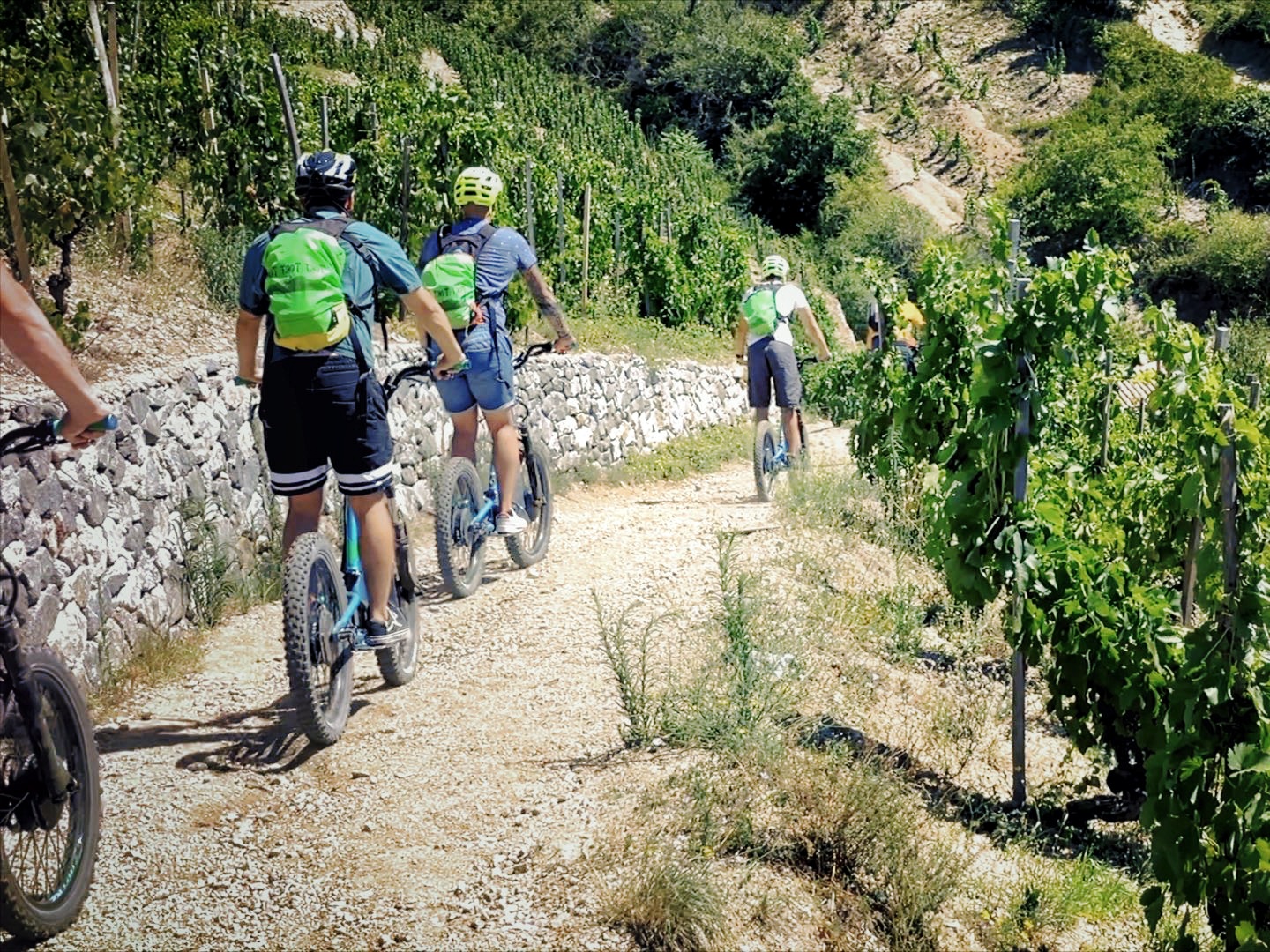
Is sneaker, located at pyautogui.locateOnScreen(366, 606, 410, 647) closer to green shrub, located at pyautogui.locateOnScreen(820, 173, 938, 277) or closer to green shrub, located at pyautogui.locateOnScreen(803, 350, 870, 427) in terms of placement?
green shrub, located at pyautogui.locateOnScreen(803, 350, 870, 427)

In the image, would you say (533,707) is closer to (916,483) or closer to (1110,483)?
(1110,483)

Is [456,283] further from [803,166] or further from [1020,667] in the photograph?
[803,166]

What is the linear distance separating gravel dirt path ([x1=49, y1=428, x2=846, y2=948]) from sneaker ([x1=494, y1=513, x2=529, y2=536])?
1.40 feet

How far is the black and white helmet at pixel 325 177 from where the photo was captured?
454cm

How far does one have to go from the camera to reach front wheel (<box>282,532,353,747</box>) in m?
4.23

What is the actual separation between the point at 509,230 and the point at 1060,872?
13.0 feet

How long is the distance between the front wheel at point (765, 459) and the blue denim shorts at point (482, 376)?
3.73 meters

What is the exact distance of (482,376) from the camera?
6500 mm

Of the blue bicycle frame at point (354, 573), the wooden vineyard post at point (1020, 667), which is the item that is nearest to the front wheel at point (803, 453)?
the wooden vineyard post at point (1020, 667)

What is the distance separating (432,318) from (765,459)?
18.4 ft

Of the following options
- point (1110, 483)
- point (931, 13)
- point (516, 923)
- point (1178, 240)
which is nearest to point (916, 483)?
point (1110, 483)

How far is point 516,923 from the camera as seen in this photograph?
12.1 ft

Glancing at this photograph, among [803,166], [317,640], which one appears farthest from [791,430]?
[803,166]

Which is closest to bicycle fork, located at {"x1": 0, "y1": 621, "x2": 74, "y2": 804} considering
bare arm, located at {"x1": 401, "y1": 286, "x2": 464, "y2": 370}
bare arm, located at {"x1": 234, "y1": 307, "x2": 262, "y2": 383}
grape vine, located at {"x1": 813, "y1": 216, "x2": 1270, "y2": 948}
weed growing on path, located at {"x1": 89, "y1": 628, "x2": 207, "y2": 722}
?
bare arm, located at {"x1": 234, "y1": 307, "x2": 262, "y2": 383}
